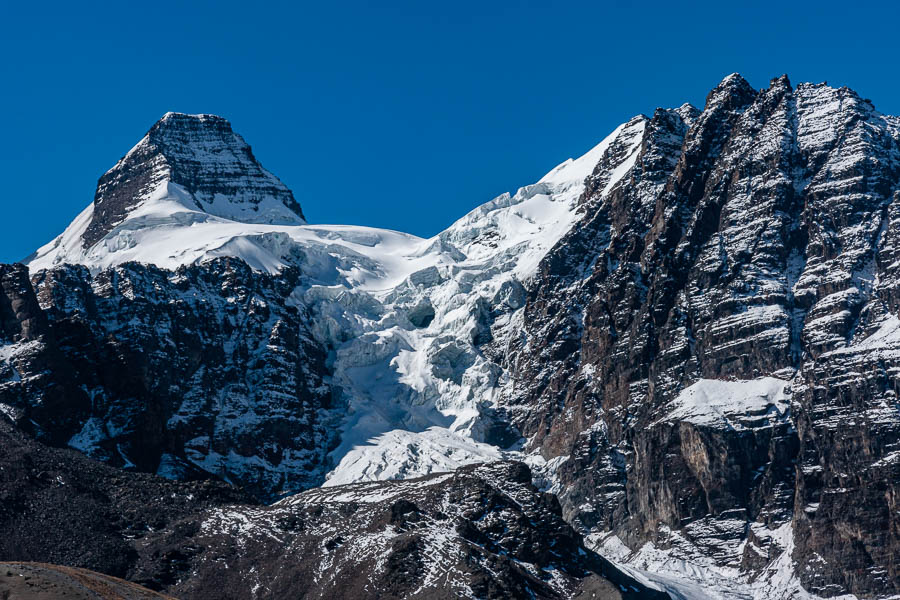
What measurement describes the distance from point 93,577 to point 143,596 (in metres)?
7.47

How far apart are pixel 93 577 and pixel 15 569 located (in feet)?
63.7

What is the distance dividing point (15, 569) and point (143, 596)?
61.4 feet

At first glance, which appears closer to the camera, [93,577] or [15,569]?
[15,569]

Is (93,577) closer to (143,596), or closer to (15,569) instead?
(143,596)

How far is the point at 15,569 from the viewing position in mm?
159625

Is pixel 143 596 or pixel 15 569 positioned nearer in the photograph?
pixel 15 569

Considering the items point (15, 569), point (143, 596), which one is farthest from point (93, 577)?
point (15, 569)

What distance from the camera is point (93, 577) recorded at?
178 meters

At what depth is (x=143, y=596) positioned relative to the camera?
17450 cm
